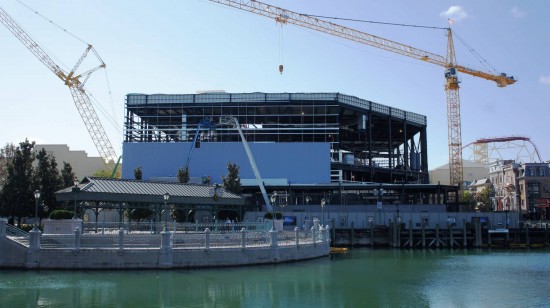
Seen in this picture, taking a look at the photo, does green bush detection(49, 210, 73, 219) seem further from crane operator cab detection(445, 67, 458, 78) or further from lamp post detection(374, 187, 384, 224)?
crane operator cab detection(445, 67, 458, 78)

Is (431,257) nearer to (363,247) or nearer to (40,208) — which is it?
(363,247)

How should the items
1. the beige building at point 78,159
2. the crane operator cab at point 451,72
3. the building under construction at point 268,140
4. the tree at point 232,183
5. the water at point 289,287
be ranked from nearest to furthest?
the water at point 289,287 → the tree at point 232,183 → the building under construction at point 268,140 → the crane operator cab at point 451,72 → the beige building at point 78,159

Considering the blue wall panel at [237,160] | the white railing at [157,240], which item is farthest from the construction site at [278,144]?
the white railing at [157,240]

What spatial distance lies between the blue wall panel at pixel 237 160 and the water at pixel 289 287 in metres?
59.0

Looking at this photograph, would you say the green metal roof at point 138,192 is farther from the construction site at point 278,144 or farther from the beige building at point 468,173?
the beige building at point 468,173

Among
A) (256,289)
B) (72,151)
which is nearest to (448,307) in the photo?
(256,289)

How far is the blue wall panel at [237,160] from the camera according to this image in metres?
111

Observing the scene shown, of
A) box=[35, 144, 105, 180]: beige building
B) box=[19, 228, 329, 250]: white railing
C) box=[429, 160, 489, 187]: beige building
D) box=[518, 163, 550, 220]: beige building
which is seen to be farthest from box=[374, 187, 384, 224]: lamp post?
box=[429, 160, 489, 187]: beige building

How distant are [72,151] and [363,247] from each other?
4129 inches

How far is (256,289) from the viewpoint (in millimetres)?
37594

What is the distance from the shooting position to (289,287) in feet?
126

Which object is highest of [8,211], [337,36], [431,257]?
[337,36]

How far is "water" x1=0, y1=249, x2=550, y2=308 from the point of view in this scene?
33.1m

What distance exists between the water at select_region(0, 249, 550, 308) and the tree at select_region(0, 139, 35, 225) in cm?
2966
